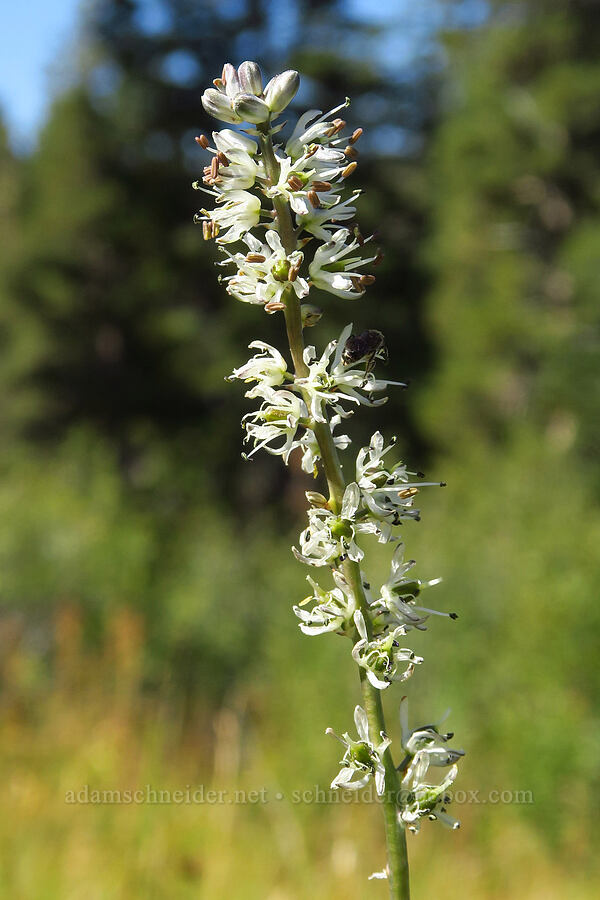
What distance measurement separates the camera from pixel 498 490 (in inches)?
605

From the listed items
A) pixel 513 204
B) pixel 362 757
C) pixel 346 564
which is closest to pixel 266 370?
pixel 346 564

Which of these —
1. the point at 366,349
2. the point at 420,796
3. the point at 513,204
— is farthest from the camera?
the point at 513,204

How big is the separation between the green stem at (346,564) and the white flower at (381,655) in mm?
18

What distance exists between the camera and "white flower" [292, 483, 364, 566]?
1.53 metres

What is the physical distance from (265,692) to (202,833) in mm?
4391

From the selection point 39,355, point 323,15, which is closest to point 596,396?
point 39,355

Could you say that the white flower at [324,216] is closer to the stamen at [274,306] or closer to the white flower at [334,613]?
the stamen at [274,306]

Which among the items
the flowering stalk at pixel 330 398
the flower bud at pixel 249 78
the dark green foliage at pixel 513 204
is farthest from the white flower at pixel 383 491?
the dark green foliage at pixel 513 204

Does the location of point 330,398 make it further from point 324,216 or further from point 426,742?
point 426,742

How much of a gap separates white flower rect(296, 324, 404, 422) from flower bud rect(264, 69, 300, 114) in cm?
46

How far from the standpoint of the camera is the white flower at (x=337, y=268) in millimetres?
1671

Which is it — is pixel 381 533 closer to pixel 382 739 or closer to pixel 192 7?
pixel 382 739

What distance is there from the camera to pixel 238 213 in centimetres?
180

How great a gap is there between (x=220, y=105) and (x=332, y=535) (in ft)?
2.91
